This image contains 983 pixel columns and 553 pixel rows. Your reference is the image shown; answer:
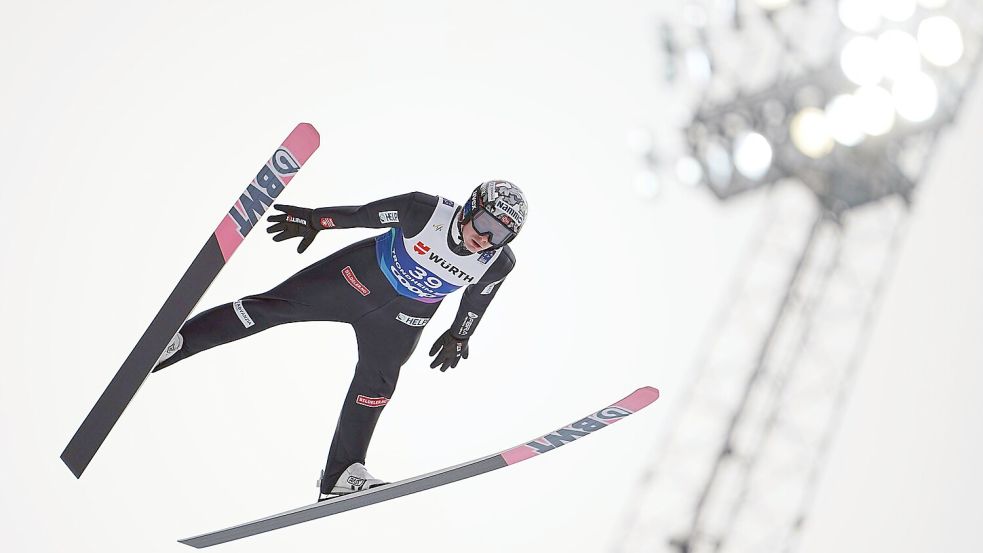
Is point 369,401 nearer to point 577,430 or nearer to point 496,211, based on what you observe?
point 577,430

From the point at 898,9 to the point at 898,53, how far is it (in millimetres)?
270

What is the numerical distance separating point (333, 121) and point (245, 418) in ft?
8.41

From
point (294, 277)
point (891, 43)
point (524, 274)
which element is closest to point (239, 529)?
point (294, 277)

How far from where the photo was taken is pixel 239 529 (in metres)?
4.71

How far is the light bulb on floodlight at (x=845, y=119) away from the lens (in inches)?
271

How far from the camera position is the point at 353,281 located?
4.71m

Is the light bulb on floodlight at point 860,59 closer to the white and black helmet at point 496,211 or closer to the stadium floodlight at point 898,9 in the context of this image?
the stadium floodlight at point 898,9

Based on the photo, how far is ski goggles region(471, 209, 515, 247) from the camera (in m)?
4.45

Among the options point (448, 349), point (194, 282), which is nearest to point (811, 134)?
point (448, 349)

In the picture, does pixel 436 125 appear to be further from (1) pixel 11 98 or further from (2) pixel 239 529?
(2) pixel 239 529

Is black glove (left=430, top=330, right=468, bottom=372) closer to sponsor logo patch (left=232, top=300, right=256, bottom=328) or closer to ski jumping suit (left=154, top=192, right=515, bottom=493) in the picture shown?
ski jumping suit (left=154, top=192, right=515, bottom=493)

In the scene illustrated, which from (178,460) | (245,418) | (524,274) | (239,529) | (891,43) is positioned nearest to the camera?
(239,529)

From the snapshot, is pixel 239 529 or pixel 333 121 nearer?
pixel 239 529

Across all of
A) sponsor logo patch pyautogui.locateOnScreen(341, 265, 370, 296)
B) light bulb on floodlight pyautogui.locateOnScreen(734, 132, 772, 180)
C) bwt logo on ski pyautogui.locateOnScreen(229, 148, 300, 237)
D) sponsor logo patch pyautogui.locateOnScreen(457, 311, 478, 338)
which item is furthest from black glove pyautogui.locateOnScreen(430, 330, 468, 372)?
light bulb on floodlight pyautogui.locateOnScreen(734, 132, 772, 180)
